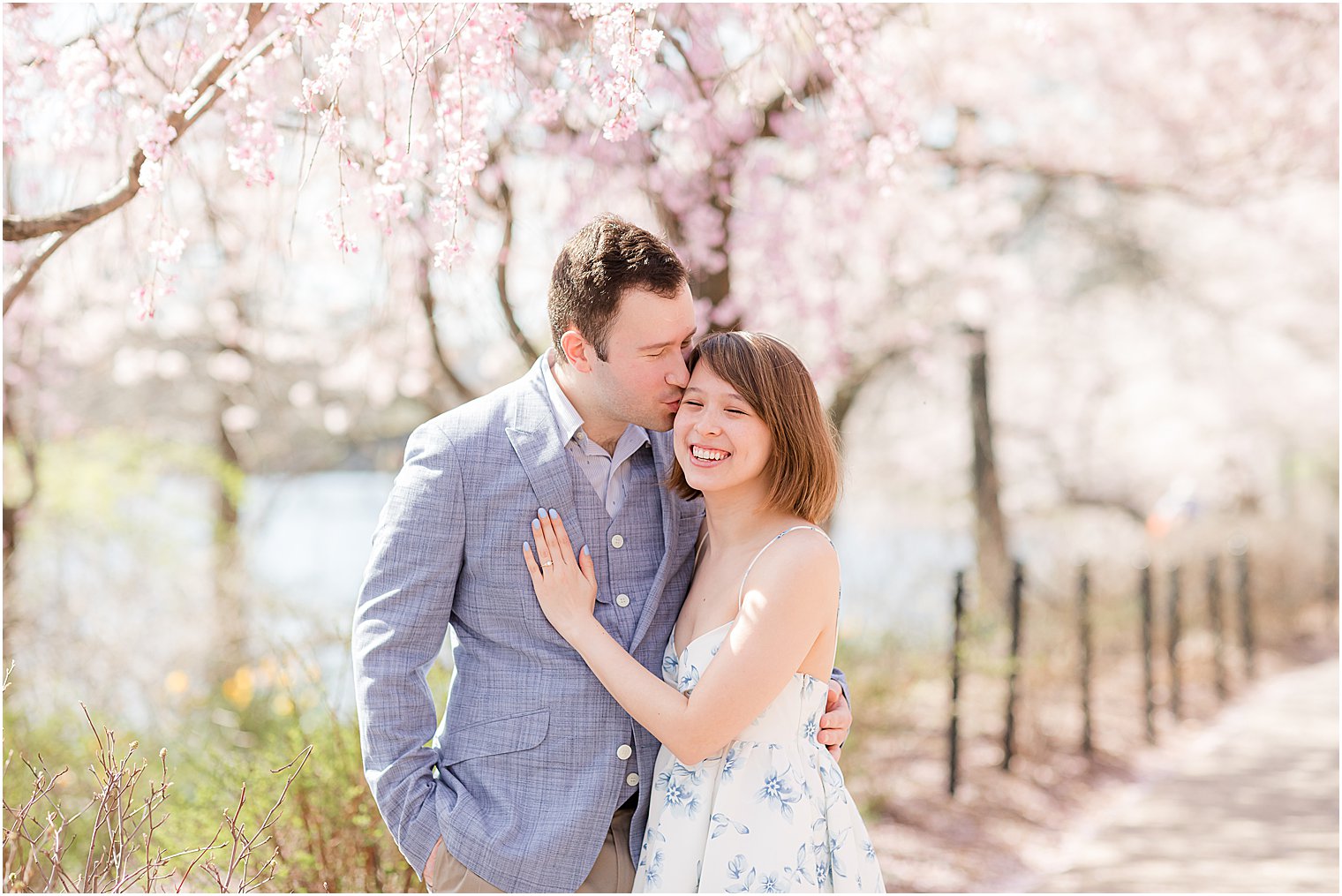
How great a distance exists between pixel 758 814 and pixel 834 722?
0.28 metres

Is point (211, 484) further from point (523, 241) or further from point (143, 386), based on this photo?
point (523, 241)

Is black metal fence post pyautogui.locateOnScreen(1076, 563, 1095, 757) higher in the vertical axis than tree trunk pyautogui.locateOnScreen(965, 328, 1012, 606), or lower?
lower

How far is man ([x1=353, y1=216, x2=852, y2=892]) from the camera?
2.08m

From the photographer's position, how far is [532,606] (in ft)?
7.04

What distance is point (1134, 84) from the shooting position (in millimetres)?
8125

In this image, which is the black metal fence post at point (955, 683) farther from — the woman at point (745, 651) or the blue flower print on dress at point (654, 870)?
the blue flower print on dress at point (654, 870)

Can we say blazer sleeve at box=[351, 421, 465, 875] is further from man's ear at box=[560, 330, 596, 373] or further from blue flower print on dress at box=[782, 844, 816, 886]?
blue flower print on dress at box=[782, 844, 816, 886]

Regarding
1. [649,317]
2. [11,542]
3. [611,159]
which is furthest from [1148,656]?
[11,542]

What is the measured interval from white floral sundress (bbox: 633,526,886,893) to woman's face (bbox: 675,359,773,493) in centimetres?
15

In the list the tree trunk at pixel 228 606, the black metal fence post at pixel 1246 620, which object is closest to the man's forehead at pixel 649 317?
the tree trunk at pixel 228 606

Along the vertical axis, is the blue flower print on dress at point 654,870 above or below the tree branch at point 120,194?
below

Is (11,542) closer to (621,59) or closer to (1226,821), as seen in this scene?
(621,59)

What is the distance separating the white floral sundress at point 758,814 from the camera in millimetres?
2055

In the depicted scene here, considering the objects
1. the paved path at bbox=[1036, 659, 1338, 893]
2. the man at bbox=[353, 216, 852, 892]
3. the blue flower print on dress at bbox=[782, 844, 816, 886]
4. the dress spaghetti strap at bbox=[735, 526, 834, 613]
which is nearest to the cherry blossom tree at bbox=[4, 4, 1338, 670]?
the man at bbox=[353, 216, 852, 892]
